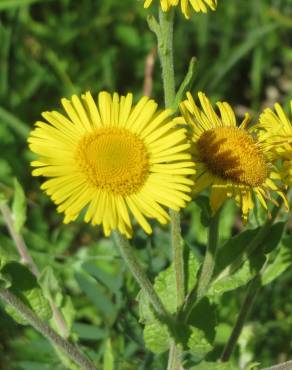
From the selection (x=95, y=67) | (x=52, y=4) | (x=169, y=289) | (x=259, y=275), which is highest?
(x=52, y=4)

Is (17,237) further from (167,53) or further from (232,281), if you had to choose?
(167,53)

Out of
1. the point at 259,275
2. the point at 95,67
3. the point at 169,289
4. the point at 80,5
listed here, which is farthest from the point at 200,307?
the point at 80,5

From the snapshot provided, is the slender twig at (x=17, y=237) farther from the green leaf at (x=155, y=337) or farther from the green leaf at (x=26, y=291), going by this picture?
the green leaf at (x=155, y=337)

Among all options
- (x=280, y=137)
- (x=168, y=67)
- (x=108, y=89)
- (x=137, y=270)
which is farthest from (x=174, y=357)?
(x=108, y=89)

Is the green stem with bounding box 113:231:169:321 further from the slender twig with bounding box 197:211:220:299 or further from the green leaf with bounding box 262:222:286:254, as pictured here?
the green leaf with bounding box 262:222:286:254

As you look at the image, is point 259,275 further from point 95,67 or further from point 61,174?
point 95,67

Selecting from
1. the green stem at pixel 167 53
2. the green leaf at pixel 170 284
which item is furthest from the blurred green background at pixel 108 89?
the green stem at pixel 167 53
